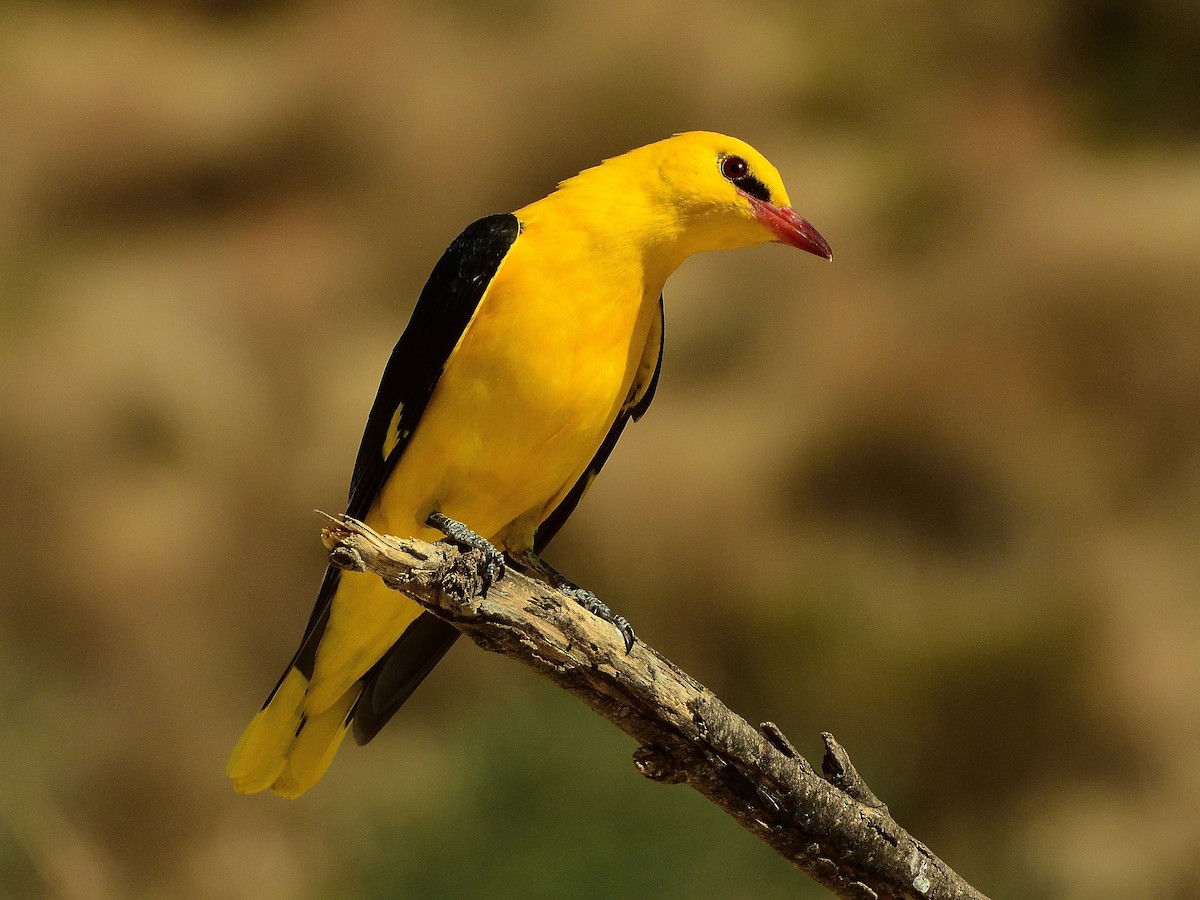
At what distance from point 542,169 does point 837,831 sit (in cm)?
525

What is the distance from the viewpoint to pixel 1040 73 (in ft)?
24.6

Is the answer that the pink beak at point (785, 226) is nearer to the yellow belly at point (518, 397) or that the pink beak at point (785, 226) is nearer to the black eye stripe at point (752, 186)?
the black eye stripe at point (752, 186)

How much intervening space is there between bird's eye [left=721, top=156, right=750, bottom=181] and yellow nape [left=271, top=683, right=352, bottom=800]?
205cm

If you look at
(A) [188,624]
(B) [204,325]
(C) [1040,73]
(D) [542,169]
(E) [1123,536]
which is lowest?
(A) [188,624]

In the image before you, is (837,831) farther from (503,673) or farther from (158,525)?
(158,525)

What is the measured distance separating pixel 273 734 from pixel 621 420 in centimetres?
153

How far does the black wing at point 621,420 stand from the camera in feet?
12.7

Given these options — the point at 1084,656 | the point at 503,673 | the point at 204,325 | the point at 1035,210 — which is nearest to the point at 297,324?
the point at 204,325

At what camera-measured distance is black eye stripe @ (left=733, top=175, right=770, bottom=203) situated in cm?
366

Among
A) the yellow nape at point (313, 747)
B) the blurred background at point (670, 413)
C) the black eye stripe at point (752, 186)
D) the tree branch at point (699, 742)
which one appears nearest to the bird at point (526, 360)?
the black eye stripe at point (752, 186)

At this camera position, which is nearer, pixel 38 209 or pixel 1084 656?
pixel 1084 656

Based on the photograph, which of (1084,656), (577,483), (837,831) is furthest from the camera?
(1084,656)

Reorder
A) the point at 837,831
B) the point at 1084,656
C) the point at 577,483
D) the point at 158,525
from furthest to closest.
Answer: the point at 158,525 → the point at 1084,656 → the point at 577,483 → the point at 837,831

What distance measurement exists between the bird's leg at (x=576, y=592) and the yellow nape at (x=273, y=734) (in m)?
0.83
